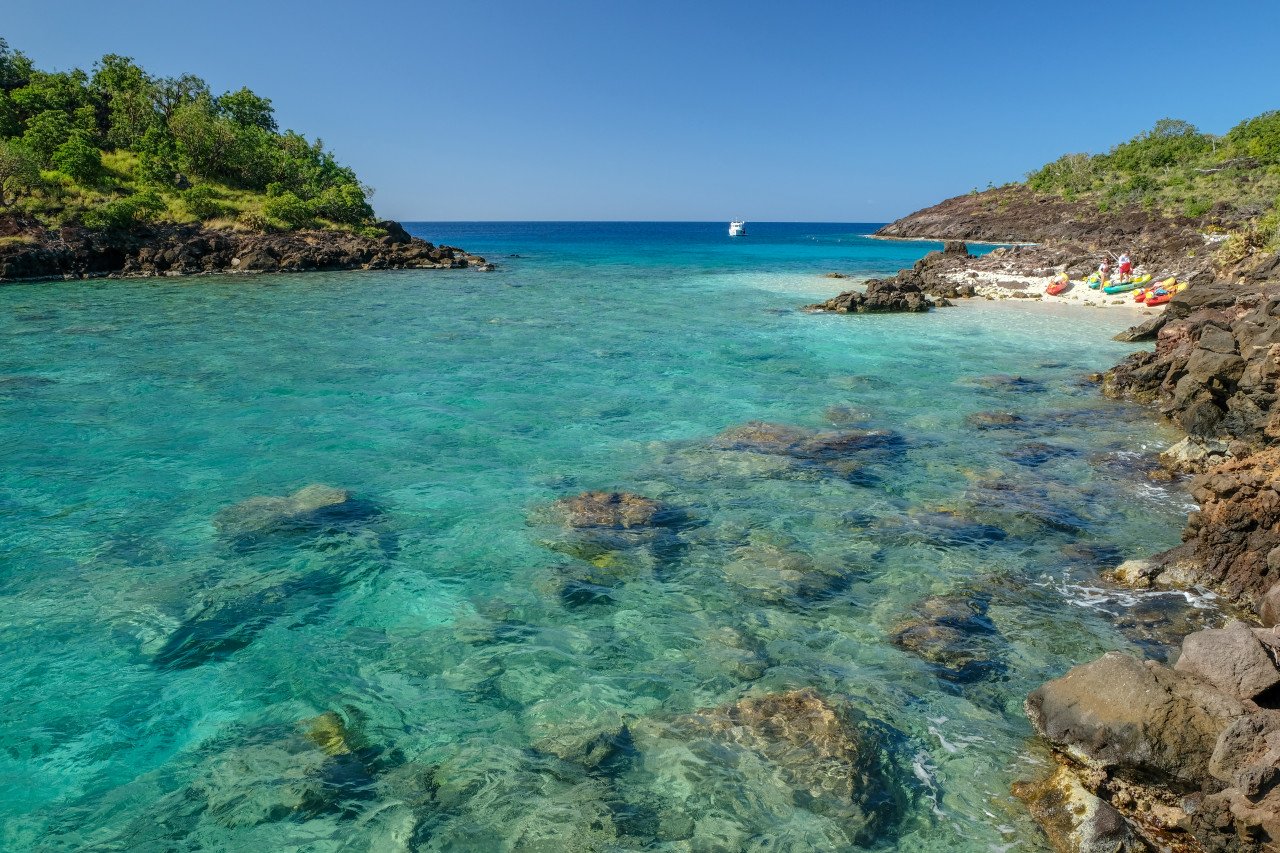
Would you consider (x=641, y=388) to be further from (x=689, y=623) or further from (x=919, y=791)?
(x=919, y=791)

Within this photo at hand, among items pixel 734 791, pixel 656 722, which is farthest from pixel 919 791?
pixel 656 722

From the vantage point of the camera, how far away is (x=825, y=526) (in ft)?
39.3

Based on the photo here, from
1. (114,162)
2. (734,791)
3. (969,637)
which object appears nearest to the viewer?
(734,791)

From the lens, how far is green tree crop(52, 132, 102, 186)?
54000 mm

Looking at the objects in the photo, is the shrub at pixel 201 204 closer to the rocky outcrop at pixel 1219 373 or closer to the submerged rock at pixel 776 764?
the rocky outcrop at pixel 1219 373

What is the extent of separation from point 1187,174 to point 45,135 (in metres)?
110

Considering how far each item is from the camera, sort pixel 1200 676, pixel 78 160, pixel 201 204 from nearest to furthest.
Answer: pixel 1200 676, pixel 78 160, pixel 201 204

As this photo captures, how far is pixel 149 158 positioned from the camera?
6028cm

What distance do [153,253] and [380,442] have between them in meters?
46.3

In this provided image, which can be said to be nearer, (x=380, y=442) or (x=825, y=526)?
(x=825, y=526)

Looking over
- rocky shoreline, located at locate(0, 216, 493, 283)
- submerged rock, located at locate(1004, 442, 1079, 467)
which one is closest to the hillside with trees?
submerged rock, located at locate(1004, 442, 1079, 467)

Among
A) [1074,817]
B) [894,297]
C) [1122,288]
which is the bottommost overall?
[1074,817]

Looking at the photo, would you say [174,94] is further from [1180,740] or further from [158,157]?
[1180,740]

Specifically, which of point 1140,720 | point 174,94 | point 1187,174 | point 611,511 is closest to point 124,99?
point 174,94
